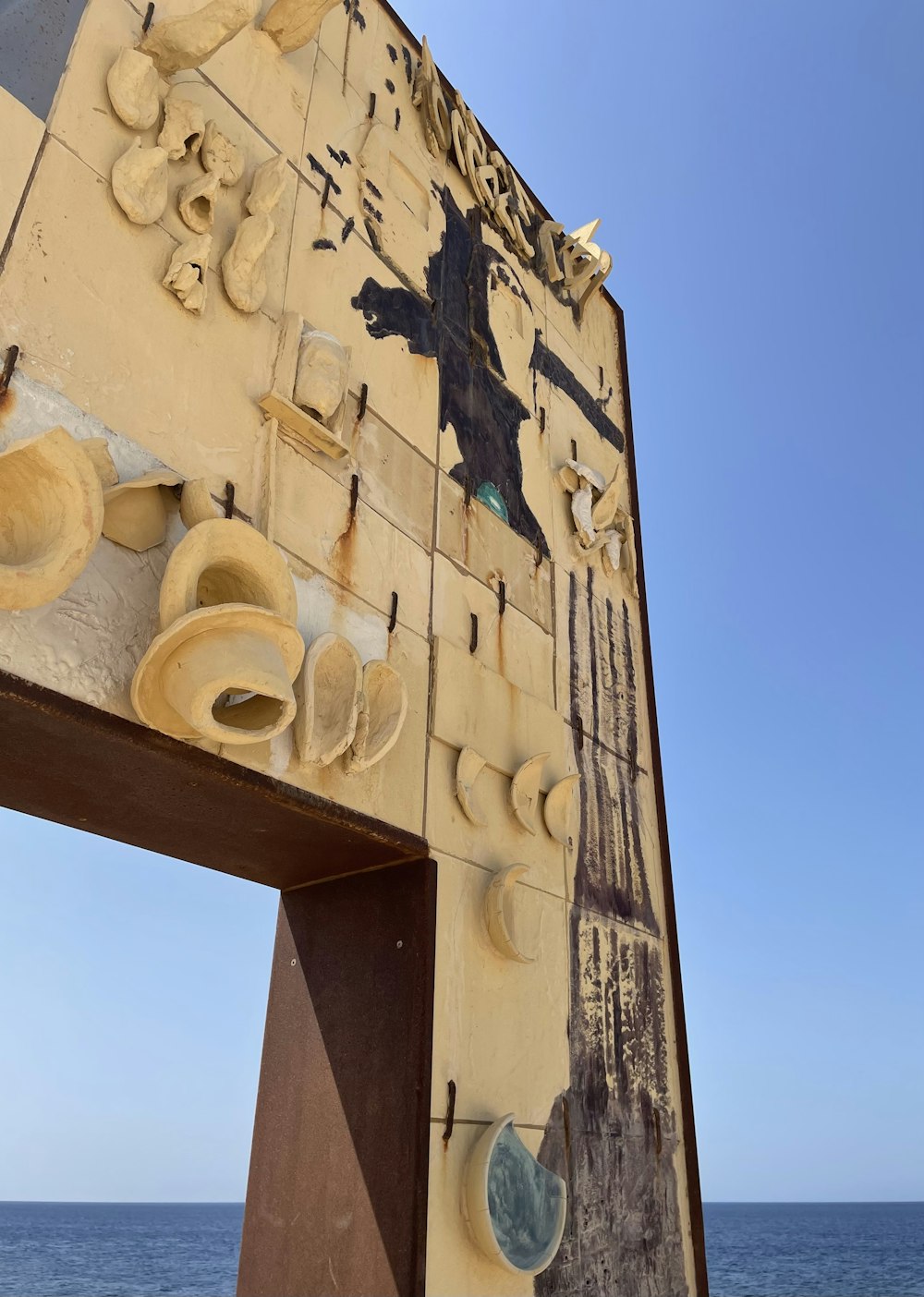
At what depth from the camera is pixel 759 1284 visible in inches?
1852

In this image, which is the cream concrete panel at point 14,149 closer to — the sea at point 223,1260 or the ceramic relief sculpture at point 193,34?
the ceramic relief sculpture at point 193,34

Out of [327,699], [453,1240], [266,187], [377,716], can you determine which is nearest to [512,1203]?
[453,1240]

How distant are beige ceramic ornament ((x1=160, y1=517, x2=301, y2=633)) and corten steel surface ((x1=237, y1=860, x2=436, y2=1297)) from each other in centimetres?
127

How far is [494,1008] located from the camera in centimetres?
390

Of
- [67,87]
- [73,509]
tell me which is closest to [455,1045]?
[73,509]

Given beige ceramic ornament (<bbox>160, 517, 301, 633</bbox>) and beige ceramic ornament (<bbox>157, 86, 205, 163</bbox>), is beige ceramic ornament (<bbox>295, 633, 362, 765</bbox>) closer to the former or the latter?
beige ceramic ornament (<bbox>160, 517, 301, 633</bbox>)

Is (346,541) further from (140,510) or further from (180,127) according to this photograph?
(180,127)

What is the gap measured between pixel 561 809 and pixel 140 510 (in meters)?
2.55

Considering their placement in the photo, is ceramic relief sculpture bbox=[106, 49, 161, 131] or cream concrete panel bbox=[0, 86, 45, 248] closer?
cream concrete panel bbox=[0, 86, 45, 248]

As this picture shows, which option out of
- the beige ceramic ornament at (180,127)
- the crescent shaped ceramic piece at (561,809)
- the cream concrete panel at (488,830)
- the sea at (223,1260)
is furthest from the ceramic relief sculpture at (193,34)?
the sea at (223,1260)

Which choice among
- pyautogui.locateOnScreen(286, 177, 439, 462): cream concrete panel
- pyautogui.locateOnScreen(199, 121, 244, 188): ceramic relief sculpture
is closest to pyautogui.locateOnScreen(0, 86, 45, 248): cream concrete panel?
pyautogui.locateOnScreen(199, 121, 244, 188): ceramic relief sculpture

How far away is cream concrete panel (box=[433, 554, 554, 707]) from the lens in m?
4.53

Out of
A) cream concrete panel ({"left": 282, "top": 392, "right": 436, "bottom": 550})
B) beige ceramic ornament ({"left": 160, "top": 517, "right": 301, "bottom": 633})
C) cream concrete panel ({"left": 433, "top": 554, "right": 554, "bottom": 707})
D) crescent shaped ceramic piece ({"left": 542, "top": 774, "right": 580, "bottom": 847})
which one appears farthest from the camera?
crescent shaped ceramic piece ({"left": 542, "top": 774, "right": 580, "bottom": 847})

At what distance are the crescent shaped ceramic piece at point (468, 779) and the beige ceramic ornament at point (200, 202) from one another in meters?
2.37
